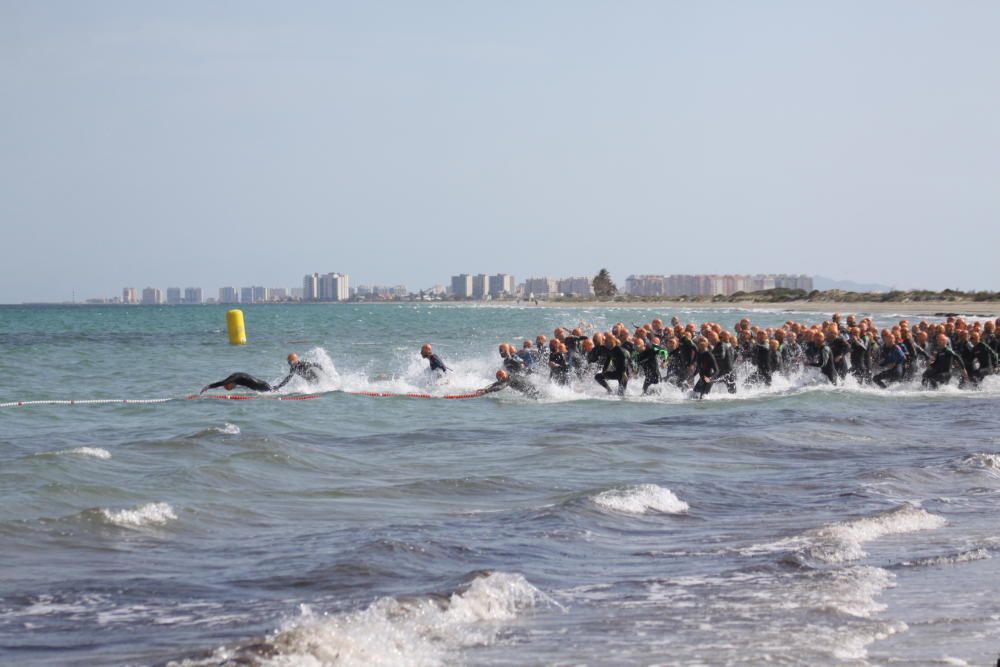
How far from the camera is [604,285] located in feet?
591

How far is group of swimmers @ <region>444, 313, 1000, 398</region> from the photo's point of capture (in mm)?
22453

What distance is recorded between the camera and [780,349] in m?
23.7

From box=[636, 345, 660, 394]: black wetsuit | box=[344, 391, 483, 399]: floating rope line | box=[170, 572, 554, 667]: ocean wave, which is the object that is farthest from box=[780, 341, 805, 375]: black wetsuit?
box=[170, 572, 554, 667]: ocean wave

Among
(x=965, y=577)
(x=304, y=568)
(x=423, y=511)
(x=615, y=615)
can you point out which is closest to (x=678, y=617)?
(x=615, y=615)

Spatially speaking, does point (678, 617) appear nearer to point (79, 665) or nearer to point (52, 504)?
point (79, 665)

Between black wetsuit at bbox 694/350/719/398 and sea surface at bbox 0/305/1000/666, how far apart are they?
2.62 meters

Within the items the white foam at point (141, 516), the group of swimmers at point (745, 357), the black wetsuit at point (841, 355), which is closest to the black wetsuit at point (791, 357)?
the group of swimmers at point (745, 357)

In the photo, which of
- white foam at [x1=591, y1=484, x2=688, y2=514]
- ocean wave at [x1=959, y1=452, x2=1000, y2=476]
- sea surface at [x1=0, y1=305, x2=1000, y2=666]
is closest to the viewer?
sea surface at [x1=0, y1=305, x2=1000, y2=666]

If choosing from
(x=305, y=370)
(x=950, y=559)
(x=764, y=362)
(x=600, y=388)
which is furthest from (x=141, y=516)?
(x=764, y=362)

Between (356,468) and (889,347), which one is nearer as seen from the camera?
(356,468)

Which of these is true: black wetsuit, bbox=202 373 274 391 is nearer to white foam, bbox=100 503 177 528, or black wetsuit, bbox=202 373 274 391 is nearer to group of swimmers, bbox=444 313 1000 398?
group of swimmers, bbox=444 313 1000 398

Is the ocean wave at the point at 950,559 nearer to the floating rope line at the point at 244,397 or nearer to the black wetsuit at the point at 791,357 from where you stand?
the floating rope line at the point at 244,397

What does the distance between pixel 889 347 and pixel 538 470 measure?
1291 centimetres

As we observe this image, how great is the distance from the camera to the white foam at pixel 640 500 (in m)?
10.6
